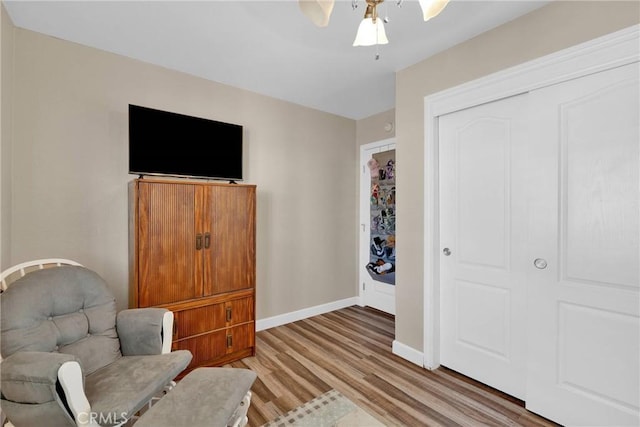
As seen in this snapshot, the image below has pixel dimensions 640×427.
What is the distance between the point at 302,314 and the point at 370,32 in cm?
302

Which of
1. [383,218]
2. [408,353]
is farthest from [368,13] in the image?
[383,218]

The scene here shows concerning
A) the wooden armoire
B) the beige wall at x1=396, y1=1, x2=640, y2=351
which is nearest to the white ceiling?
the beige wall at x1=396, y1=1, x2=640, y2=351

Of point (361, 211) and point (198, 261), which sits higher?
point (361, 211)

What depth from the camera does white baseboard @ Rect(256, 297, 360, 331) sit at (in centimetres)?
324

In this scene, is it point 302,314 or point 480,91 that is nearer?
point 480,91

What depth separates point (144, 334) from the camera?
179 cm

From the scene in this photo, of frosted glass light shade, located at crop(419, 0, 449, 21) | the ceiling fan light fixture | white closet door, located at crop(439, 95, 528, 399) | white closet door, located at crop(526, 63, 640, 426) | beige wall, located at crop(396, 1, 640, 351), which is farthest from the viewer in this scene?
white closet door, located at crop(439, 95, 528, 399)

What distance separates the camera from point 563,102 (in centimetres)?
176

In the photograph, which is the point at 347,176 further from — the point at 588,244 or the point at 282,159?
the point at 588,244

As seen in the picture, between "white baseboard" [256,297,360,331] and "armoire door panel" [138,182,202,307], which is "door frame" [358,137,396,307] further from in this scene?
"armoire door panel" [138,182,202,307]

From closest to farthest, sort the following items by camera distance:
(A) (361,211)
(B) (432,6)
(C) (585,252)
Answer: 1. (B) (432,6)
2. (C) (585,252)
3. (A) (361,211)

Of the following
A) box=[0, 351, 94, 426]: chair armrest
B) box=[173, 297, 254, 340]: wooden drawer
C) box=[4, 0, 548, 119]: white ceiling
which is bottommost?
box=[173, 297, 254, 340]: wooden drawer

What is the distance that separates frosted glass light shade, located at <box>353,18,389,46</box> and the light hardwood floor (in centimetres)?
218

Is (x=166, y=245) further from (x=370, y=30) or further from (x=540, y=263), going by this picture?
(x=540, y=263)
